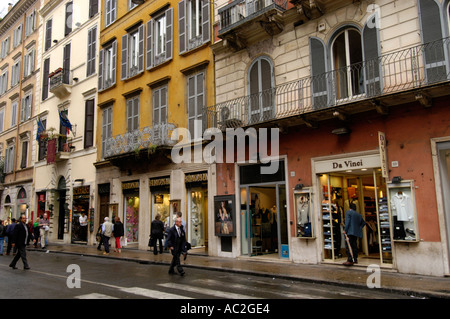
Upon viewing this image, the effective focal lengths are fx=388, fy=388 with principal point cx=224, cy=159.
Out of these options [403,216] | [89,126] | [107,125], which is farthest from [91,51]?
[403,216]

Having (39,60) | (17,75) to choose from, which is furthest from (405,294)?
(17,75)

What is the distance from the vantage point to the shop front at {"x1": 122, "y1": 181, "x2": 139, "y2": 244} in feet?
64.7

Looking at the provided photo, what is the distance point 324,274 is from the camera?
33.1 ft

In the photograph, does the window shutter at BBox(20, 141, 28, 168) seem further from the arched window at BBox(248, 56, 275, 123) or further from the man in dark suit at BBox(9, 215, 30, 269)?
the arched window at BBox(248, 56, 275, 123)

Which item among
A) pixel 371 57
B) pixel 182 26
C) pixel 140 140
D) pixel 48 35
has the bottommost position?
pixel 140 140

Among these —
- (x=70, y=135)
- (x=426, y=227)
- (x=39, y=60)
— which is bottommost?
(x=426, y=227)

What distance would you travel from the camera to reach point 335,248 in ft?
39.8

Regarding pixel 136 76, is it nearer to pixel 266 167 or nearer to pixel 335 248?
pixel 266 167

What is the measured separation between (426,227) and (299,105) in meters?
5.25

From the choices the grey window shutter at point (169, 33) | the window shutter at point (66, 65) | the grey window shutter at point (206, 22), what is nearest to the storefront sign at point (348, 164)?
the grey window shutter at point (206, 22)

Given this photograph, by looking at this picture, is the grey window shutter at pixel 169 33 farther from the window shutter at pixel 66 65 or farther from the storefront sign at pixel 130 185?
the window shutter at pixel 66 65

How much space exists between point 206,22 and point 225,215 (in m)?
8.35

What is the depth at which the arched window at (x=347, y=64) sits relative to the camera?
11.8 meters

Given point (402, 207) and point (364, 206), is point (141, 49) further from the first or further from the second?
point (402, 207)
